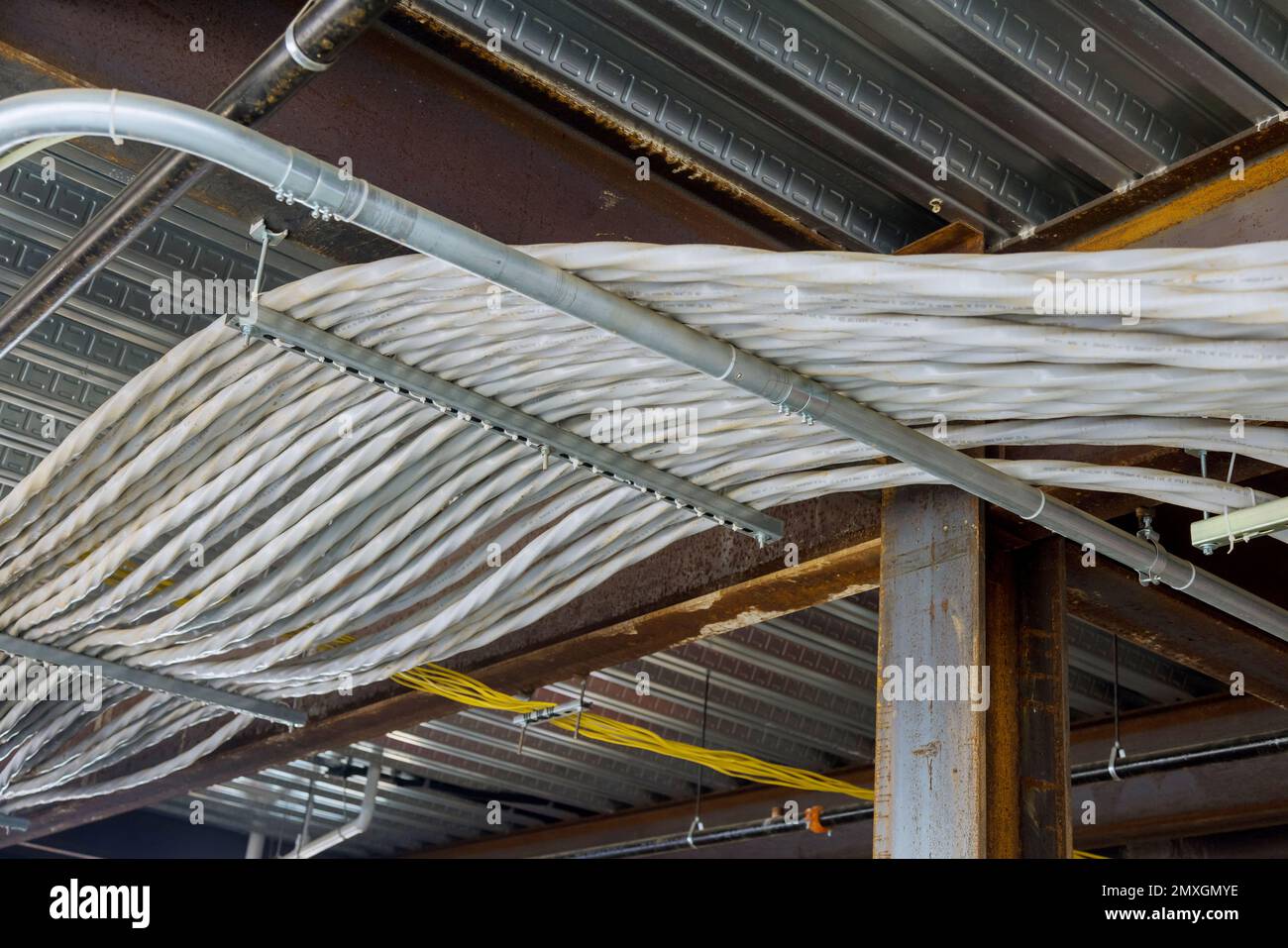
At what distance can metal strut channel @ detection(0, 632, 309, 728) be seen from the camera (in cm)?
293

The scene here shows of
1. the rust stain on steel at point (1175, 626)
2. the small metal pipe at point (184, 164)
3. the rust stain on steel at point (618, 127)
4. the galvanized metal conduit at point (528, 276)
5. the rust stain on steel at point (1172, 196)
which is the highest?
the rust stain on steel at point (618, 127)

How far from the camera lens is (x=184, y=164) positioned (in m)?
1.82

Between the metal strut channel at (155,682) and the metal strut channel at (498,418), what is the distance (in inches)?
49.5

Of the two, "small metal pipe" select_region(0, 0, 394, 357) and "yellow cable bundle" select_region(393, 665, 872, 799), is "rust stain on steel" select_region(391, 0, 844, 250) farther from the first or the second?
"yellow cable bundle" select_region(393, 665, 872, 799)

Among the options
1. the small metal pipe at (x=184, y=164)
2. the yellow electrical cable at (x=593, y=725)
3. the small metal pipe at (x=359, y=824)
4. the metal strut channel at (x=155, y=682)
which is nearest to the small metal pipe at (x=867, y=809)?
the yellow electrical cable at (x=593, y=725)

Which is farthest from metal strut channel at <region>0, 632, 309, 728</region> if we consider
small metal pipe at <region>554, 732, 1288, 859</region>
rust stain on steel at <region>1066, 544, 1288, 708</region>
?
small metal pipe at <region>554, 732, 1288, 859</region>

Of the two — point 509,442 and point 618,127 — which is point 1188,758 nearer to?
point 509,442

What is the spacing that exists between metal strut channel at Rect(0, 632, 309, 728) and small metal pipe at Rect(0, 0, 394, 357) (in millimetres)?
955

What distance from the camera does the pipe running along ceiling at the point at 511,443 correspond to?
1.75 meters

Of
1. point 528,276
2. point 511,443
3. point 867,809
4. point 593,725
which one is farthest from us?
point 867,809

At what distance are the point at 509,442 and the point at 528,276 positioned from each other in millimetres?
629

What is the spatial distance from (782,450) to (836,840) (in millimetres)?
3637

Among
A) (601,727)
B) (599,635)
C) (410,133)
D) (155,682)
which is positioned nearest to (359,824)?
(601,727)

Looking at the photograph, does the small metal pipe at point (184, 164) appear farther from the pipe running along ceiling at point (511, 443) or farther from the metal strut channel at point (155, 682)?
the metal strut channel at point (155, 682)
